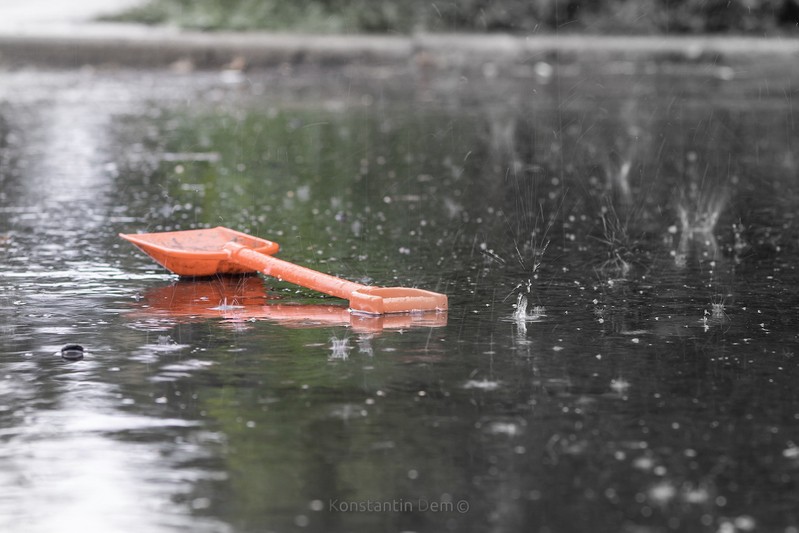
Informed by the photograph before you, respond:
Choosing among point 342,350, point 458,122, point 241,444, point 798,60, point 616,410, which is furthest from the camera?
point 798,60

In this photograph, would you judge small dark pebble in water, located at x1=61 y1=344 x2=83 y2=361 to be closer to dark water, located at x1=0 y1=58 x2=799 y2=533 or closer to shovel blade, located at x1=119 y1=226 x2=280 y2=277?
dark water, located at x1=0 y1=58 x2=799 y2=533

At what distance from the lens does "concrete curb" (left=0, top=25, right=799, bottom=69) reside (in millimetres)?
17391

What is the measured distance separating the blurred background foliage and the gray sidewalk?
1.68ft

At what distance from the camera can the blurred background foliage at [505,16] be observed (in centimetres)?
1858

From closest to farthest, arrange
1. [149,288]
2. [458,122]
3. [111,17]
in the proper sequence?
1. [149,288]
2. [458,122]
3. [111,17]

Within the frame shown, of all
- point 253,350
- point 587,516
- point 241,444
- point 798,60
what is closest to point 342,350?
point 253,350

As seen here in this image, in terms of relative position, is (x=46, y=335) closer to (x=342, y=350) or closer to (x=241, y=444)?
(x=342, y=350)

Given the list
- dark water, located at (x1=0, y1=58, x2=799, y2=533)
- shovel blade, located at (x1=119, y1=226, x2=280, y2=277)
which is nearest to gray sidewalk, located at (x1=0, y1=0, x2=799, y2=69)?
dark water, located at (x1=0, y1=58, x2=799, y2=533)

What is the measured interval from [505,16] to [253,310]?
13023 mm

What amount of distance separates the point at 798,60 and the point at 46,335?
1320cm

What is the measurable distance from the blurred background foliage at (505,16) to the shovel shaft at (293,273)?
11.8 m

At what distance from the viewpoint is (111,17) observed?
738 inches

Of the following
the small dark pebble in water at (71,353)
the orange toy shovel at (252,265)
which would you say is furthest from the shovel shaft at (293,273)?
the small dark pebble in water at (71,353)

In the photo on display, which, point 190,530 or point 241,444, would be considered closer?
point 190,530
